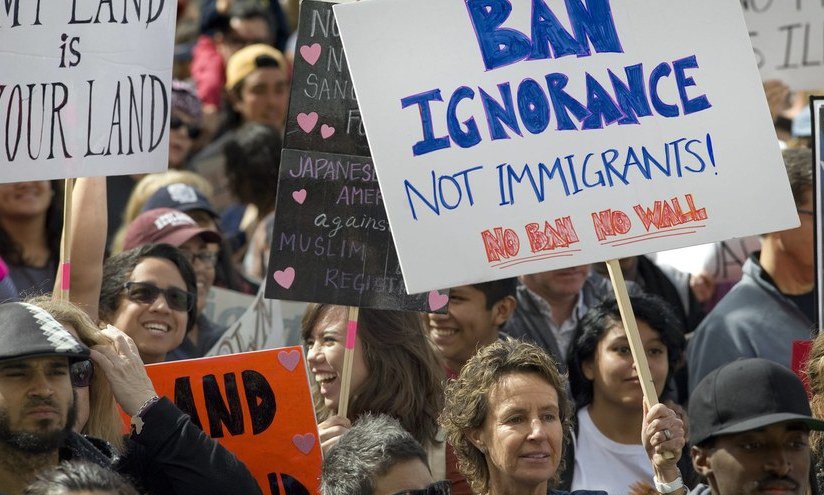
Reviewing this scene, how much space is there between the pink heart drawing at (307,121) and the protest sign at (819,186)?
1.89 metres

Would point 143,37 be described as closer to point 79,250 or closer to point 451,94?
point 79,250

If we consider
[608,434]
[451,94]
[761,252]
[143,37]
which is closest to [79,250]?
[143,37]

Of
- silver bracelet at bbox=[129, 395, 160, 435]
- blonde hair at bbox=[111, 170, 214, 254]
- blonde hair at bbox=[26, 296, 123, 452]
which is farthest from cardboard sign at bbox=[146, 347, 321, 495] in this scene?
blonde hair at bbox=[111, 170, 214, 254]

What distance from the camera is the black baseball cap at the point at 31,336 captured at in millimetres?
4027

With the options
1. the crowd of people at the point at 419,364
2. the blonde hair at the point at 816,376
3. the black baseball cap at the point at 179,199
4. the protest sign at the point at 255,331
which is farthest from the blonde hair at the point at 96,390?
the black baseball cap at the point at 179,199

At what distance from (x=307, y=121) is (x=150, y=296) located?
106cm

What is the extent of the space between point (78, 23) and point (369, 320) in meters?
Answer: 1.49

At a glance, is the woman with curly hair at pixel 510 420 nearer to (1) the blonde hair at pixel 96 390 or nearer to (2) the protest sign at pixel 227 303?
(1) the blonde hair at pixel 96 390

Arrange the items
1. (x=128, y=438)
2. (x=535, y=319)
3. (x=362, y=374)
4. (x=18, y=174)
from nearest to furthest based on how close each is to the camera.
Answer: (x=128, y=438) < (x=18, y=174) < (x=362, y=374) < (x=535, y=319)

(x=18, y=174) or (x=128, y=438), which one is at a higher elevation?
(x=18, y=174)

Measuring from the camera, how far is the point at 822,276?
555cm

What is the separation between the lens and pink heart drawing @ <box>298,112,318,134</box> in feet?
17.0

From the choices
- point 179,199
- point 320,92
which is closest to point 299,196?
point 320,92

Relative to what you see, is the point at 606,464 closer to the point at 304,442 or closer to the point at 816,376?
the point at 816,376
